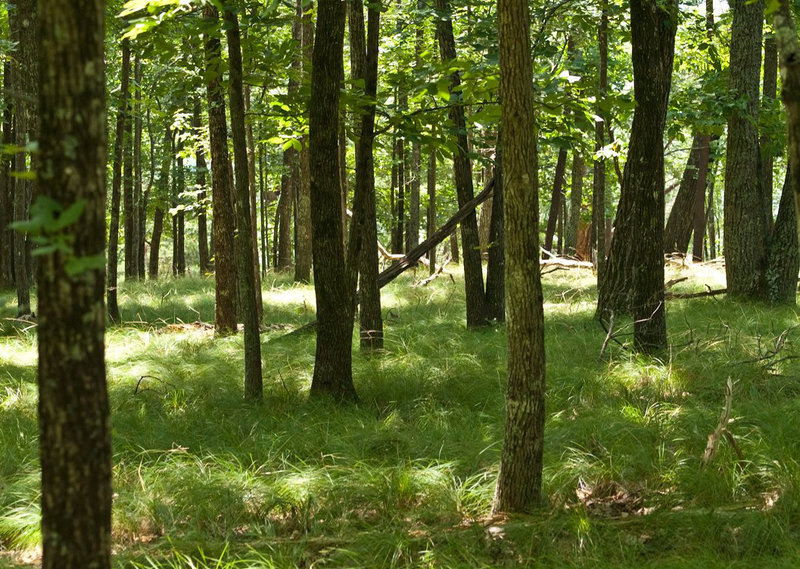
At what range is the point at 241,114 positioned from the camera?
6.92 m

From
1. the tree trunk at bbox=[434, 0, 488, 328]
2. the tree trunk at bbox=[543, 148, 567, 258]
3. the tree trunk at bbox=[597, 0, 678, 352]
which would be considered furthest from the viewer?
the tree trunk at bbox=[543, 148, 567, 258]

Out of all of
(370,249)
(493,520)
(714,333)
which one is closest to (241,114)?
(370,249)

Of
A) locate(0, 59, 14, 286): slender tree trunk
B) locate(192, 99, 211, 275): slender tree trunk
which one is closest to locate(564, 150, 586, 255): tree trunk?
locate(192, 99, 211, 275): slender tree trunk

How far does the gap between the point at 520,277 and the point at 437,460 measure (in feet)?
5.50

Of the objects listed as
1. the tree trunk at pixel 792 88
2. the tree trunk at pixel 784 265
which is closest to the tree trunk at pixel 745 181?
the tree trunk at pixel 784 265

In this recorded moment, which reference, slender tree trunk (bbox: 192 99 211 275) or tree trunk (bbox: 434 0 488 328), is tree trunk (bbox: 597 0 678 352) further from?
slender tree trunk (bbox: 192 99 211 275)

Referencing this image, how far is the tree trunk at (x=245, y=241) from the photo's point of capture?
6875mm

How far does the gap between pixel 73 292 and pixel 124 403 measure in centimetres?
536

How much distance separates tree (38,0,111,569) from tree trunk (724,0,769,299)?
33.9ft

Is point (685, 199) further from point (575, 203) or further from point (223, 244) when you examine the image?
point (223, 244)

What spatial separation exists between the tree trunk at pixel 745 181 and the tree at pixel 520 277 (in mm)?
7651

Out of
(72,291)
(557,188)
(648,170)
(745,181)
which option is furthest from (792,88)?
(557,188)

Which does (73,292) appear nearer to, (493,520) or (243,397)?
(493,520)

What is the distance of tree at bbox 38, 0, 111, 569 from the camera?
204cm
